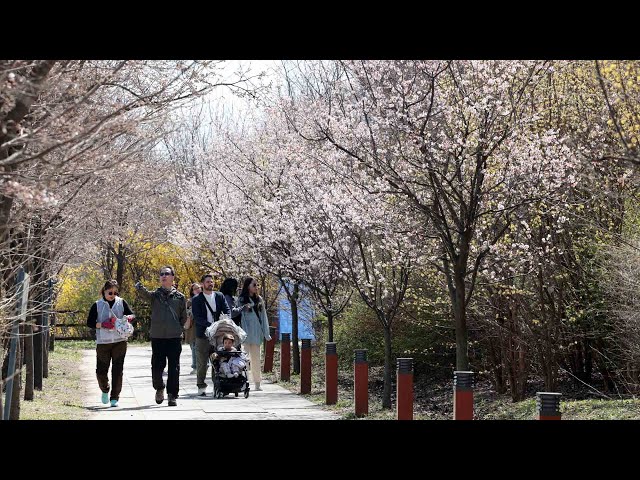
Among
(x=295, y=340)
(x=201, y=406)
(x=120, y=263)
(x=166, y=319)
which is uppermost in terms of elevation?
(x=120, y=263)

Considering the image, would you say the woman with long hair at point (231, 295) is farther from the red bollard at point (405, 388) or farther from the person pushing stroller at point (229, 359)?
the red bollard at point (405, 388)

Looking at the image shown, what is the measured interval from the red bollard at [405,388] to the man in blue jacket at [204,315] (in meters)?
5.23

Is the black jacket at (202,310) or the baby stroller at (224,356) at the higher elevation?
the black jacket at (202,310)

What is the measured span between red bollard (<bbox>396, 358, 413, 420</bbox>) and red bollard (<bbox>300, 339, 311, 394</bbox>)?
17.7 feet

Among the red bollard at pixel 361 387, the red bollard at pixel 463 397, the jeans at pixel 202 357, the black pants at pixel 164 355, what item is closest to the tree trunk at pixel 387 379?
the red bollard at pixel 361 387

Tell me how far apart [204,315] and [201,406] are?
2.02 m

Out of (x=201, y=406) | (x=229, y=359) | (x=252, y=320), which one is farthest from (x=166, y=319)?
(x=252, y=320)

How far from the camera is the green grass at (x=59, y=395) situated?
46.7 feet

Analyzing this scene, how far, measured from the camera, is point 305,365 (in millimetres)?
18062

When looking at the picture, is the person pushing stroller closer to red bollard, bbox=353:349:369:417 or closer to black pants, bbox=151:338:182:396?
black pants, bbox=151:338:182:396

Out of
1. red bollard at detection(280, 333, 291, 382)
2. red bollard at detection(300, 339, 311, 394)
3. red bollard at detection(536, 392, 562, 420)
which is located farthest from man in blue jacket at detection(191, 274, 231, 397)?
red bollard at detection(536, 392, 562, 420)

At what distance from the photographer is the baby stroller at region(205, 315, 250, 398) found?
16750 mm

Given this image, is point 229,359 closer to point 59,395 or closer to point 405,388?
point 59,395
